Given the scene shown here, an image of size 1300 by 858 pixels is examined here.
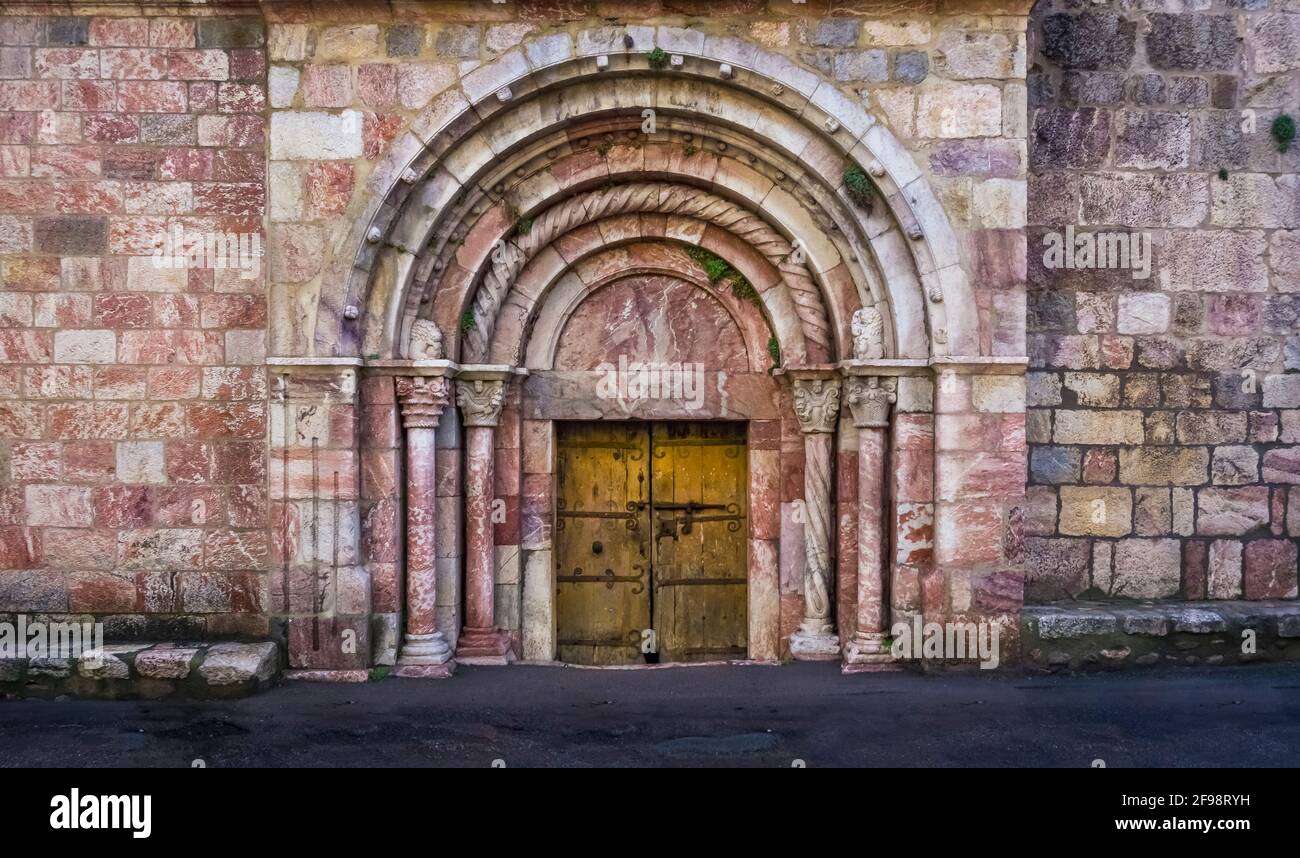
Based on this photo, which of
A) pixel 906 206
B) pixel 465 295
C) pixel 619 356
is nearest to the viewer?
pixel 906 206

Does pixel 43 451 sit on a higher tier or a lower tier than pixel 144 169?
lower

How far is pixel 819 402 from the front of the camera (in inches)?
248

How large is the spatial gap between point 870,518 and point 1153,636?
1.93 metres

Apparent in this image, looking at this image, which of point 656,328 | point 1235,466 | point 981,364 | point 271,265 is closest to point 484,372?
point 656,328

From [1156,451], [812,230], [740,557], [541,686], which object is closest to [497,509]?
[541,686]

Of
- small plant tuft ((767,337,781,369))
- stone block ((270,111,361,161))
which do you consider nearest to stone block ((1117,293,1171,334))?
small plant tuft ((767,337,781,369))

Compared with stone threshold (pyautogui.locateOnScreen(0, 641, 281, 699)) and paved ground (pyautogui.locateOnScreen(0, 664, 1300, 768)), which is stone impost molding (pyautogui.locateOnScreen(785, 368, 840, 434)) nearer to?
paved ground (pyautogui.locateOnScreen(0, 664, 1300, 768))

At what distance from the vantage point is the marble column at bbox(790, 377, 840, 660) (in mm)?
6293

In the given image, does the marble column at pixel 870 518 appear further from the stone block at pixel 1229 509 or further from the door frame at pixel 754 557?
the stone block at pixel 1229 509

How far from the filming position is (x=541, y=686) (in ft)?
19.1

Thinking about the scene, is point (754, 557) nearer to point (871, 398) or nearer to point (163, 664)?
point (871, 398)

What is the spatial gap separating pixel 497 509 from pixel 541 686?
1273 millimetres
